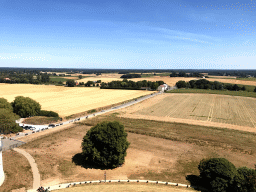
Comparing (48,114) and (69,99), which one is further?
(69,99)

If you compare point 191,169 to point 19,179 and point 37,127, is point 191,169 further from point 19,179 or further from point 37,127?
point 37,127

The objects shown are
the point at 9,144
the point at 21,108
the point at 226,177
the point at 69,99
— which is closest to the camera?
the point at 226,177

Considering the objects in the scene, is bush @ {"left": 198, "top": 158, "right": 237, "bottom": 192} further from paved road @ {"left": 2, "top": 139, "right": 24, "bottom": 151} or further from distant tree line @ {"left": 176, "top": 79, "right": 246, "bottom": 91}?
distant tree line @ {"left": 176, "top": 79, "right": 246, "bottom": 91}

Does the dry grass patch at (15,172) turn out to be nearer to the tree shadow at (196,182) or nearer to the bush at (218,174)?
the tree shadow at (196,182)

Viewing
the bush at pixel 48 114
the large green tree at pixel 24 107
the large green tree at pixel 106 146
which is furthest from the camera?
the bush at pixel 48 114

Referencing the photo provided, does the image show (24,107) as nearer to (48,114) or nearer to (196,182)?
(48,114)

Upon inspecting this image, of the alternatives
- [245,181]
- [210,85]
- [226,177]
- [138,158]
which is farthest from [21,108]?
[210,85]

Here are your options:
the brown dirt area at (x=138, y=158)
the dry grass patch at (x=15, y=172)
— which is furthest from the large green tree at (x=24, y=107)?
the dry grass patch at (x=15, y=172)

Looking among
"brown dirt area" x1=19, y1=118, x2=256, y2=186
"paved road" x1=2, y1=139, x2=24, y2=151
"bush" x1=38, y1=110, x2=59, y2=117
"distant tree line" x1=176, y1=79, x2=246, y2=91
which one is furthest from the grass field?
"distant tree line" x1=176, y1=79, x2=246, y2=91
